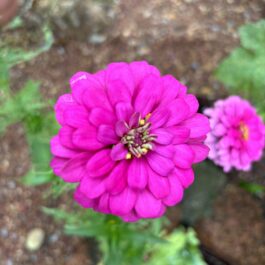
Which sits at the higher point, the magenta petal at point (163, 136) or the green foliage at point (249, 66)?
the magenta petal at point (163, 136)

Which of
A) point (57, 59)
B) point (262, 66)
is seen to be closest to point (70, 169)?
point (262, 66)

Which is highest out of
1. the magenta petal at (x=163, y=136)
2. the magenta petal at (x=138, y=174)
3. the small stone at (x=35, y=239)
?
the magenta petal at (x=163, y=136)

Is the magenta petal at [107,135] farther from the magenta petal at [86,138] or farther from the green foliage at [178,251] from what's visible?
the green foliage at [178,251]

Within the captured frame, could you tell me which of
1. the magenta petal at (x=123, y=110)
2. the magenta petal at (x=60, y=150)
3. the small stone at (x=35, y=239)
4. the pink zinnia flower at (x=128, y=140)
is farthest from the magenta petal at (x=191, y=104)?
the small stone at (x=35, y=239)

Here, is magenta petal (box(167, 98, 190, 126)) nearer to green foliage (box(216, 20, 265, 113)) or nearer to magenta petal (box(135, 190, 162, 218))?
magenta petal (box(135, 190, 162, 218))

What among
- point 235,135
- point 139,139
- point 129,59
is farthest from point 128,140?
point 129,59

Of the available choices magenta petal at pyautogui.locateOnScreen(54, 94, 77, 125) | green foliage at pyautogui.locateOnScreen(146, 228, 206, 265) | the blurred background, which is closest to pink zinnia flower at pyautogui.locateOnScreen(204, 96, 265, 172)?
the blurred background
